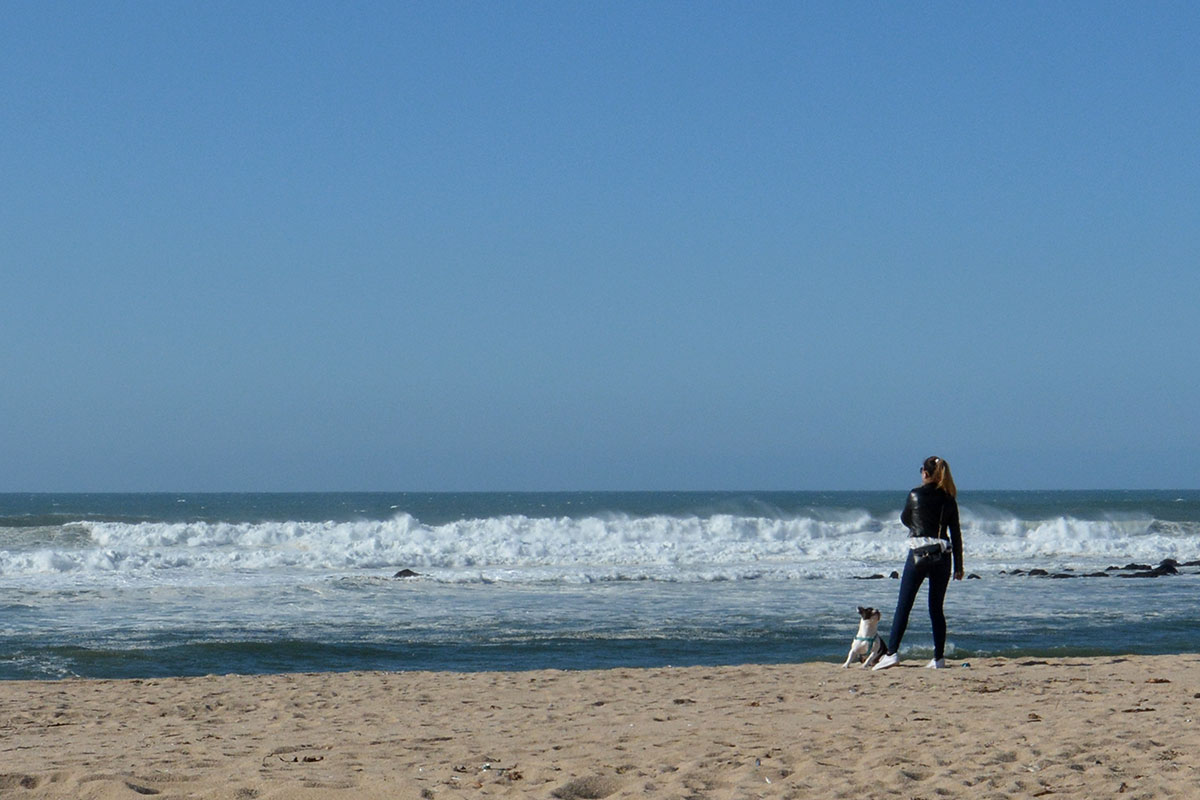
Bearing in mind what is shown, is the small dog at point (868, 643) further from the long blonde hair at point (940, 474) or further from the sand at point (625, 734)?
the long blonde hair at point (940, 474)

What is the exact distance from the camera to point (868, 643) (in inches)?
374

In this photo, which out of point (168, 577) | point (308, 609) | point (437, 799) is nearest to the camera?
point (437, 799)

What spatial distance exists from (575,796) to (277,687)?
4.35m

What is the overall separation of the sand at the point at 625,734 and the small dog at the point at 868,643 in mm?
196

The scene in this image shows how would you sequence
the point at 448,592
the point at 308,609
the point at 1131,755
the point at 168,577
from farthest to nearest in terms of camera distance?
the point at 168,577 < the point at 448,592 < the point at 308,609 < the point at 1131,755

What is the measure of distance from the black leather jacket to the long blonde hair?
0.13 ft

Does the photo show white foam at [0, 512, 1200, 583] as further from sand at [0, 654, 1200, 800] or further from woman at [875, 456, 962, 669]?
woman at [875, 456, 962, 669]

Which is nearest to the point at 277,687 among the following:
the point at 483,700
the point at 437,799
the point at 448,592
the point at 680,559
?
the point at 483,700

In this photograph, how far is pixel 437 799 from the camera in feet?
16.2

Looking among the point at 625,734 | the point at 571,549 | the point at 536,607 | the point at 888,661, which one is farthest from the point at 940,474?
the point at 571,549

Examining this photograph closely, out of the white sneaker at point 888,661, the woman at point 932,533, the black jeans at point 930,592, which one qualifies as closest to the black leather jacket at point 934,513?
the woman at point 932,533

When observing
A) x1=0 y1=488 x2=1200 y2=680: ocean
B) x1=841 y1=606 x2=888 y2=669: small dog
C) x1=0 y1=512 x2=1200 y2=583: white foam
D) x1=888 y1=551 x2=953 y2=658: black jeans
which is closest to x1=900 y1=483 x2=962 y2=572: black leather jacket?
x1=888 y1=551 x2=953 y2=658: black jeans

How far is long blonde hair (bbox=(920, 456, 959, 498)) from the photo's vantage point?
886 cm

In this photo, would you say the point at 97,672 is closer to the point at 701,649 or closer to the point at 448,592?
the point at 701,649
